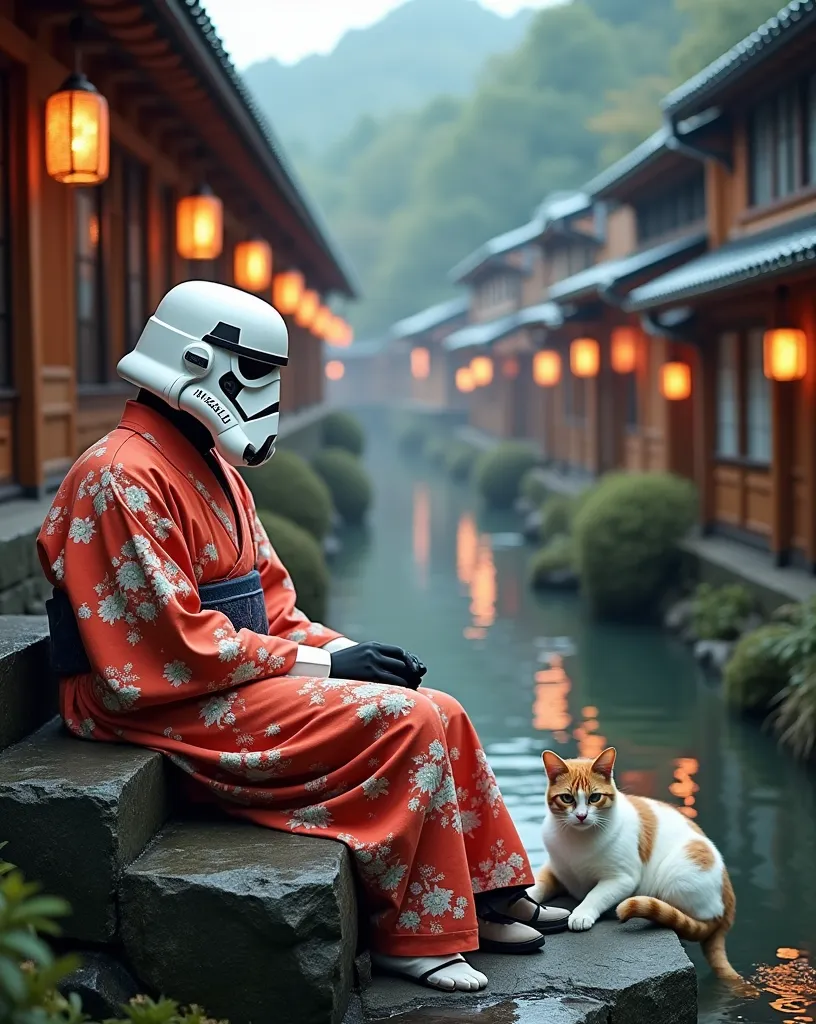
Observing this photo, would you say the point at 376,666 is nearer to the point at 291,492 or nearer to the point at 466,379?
the point at 291,492

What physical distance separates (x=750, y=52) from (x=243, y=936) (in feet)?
39.1

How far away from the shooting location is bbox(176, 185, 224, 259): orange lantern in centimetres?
1298

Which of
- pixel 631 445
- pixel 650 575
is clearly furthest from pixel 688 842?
pixel 631 445

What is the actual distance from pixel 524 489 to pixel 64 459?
67.5 ft

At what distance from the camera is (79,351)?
11.2 metres

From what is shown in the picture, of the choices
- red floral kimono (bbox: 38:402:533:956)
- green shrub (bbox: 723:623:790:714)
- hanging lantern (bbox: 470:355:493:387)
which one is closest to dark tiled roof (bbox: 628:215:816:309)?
green shrub (bbox: 723:623:790:714)

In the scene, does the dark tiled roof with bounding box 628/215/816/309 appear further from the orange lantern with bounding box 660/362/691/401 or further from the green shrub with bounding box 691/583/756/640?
the green shrub with bounding box 691/583/756/640

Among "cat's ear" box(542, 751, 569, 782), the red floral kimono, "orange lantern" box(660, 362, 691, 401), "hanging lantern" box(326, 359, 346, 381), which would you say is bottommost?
"cat's ear" box(542, 751, 569, 782)

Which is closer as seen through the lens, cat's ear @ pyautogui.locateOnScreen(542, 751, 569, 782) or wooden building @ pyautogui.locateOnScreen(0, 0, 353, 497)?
cat's ear @ pyautogui.locateOnScreen(542, 751, 569, 782)

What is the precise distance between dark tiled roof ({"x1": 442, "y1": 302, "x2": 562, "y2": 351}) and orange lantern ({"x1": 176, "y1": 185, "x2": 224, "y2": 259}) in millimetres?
13517

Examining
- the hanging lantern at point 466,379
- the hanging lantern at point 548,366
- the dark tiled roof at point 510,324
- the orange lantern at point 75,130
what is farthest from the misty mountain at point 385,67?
the orange lantern at point 75,130

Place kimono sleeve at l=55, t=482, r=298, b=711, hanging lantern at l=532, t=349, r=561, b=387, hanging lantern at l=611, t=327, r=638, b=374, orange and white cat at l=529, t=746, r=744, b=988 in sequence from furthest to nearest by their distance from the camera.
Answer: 1. hanging lantern at l=532, t=349, r=561, b=387
2. hanging lantern at l=611, t=327, r=638, b=374
3. orange and white cat at l=529, t=746, r=744, b=988
4. kimono sleeve at l=55, t=482, r=298, b=711

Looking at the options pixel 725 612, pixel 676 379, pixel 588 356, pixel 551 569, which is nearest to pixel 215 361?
pixel 725 612

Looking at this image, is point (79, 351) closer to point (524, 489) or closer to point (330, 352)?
point (524, 489)
